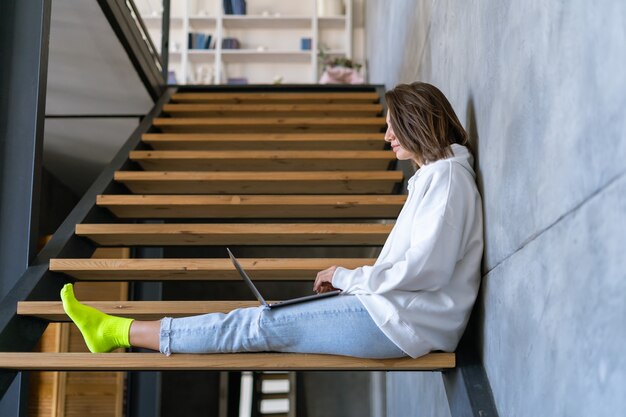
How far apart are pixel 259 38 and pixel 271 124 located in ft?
12.6

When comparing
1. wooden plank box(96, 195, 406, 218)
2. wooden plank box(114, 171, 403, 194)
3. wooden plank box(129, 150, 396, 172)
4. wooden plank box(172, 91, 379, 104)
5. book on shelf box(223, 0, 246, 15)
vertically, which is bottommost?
wooden plank box(96, 195, 406, 218)

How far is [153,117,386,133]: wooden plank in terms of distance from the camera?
4086 mm

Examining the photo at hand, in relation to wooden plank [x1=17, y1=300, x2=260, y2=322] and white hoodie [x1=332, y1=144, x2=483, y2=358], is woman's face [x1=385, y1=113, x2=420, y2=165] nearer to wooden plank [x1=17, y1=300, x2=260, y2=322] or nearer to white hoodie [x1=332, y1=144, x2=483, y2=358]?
white hoodie [x1=332, y1=144, x2=483, y2=358]

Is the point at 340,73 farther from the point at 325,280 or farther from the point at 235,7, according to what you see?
the point at 325,280

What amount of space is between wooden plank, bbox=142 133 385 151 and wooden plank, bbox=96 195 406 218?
709mm

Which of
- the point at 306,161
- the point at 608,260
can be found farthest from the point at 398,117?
the point at 306,161

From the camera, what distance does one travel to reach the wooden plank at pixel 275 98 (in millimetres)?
4625

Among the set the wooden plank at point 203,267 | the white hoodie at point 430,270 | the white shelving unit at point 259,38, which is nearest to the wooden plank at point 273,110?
the wooden plank at point 203,267

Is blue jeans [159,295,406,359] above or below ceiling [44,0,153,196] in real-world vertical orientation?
below

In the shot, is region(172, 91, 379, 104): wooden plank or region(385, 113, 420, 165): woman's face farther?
region(172, 91, 379, 104): wooden plank

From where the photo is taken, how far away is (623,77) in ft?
3.13

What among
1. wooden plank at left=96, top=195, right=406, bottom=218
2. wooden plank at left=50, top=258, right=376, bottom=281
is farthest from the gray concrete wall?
wooden plank at left=96, top=195, right=406, bottom=218

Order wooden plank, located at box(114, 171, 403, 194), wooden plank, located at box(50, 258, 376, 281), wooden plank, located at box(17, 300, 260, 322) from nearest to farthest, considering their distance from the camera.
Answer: wooden plank, located at box(17, 300, 260, 322) < wooden plank, located at box(50, 258, 376, 281) < wooden plank, located at box(114, 171, 403, 194)

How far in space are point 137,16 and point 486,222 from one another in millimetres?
2981
